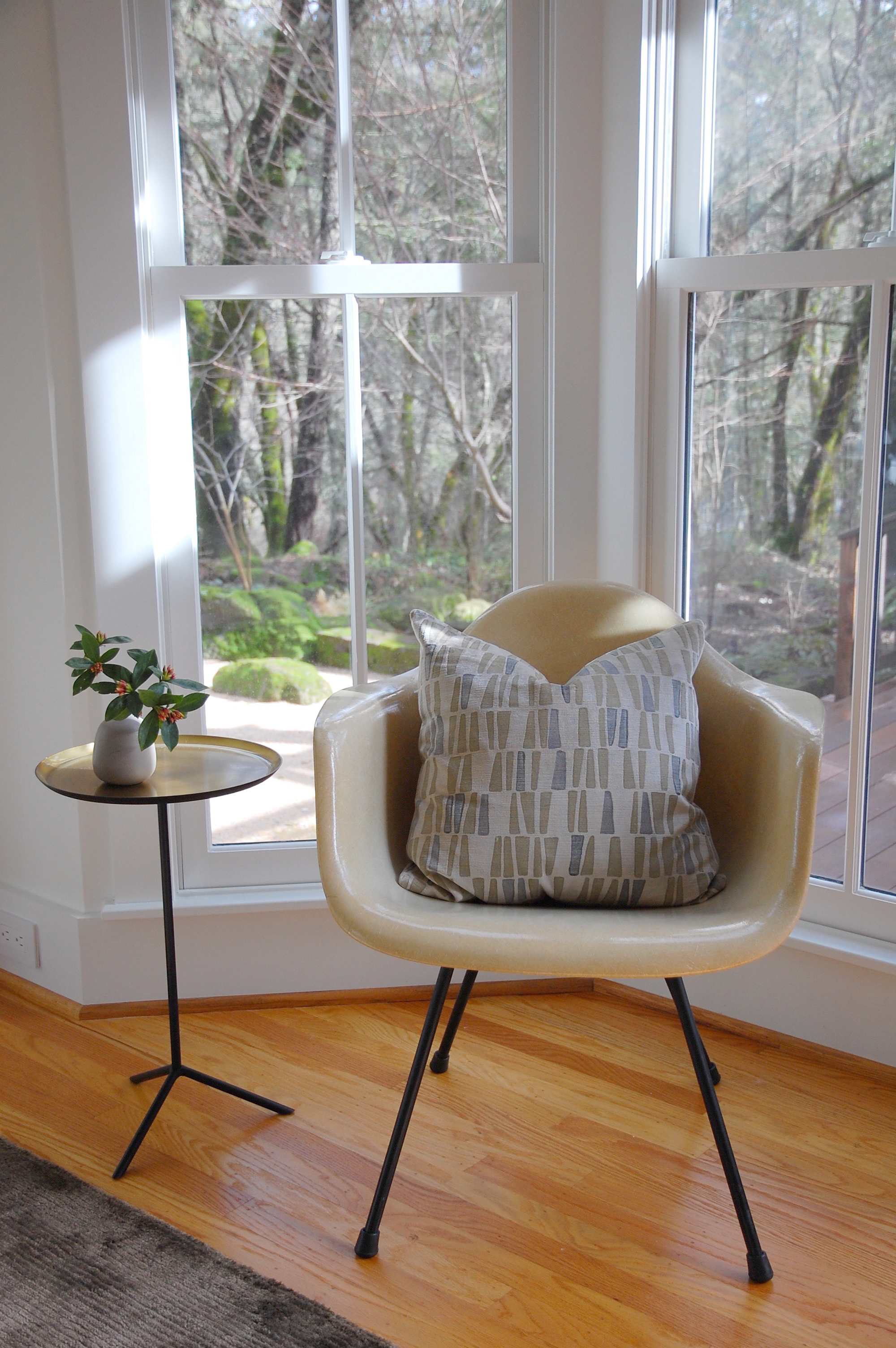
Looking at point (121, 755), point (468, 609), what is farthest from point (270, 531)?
point (121, 755)

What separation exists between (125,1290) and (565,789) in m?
0.83

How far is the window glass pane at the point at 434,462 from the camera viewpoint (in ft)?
6.93

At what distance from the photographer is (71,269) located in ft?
6.55

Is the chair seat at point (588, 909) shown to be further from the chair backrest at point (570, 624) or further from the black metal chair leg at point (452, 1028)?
the black metal chair leg at point (452, 1028)

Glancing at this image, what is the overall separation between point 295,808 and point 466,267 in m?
1.03

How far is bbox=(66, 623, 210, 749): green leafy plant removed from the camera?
5.59 ft

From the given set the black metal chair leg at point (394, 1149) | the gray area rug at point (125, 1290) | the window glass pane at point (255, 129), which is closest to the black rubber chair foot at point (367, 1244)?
the black metal chair leg at point (394, 1149)

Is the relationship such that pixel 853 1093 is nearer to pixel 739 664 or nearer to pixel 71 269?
pixel 739 664

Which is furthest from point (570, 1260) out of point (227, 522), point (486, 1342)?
point (227, 522)

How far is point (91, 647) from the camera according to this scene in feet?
5.70

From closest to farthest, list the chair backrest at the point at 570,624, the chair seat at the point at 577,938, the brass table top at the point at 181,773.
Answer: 1. the chair seat at the point at 577,938
2. the brass table top at the point at 181,773
3. the chair backrest at the point at 570,624

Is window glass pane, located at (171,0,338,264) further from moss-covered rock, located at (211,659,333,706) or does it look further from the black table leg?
the black table leg

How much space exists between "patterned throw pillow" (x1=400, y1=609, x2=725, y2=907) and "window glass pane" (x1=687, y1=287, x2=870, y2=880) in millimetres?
439

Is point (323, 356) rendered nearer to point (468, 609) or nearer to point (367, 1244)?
point (468, 609)
